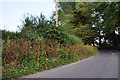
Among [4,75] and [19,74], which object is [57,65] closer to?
[19,74]

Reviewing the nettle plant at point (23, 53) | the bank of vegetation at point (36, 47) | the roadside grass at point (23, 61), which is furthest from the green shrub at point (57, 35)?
the roadside grass at point (23, 61)

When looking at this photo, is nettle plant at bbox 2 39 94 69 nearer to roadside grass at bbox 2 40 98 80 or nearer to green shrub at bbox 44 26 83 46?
roadside grass at bbox 2 40 98 80

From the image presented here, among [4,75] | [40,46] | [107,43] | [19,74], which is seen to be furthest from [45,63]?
[107,43]

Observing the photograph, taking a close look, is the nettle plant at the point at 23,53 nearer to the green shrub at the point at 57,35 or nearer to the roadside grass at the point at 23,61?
the roadside grass at the point at 23,61

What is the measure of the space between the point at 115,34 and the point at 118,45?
147 inches

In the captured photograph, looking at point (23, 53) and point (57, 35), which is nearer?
point (23, 53)

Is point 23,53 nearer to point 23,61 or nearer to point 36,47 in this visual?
point 23,61

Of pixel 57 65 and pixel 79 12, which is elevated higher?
pixel 79 12

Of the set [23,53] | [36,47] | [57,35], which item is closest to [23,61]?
[23,53]

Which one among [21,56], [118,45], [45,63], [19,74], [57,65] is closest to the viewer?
[19,74]

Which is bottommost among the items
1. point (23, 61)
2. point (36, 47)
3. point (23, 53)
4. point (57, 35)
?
point (23, 61)

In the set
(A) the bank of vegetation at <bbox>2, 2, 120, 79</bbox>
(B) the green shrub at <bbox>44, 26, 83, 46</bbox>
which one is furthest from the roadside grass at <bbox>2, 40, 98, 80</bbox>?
(B) the green shrub at <bbox>44, 26, 83, 46</bbox>

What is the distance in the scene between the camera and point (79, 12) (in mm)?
30906

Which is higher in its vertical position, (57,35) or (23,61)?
(57,35)
